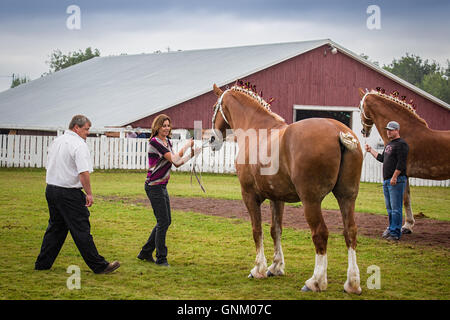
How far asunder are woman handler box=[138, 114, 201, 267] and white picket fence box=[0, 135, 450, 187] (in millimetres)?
16087

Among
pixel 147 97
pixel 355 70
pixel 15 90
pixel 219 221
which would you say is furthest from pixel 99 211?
pixel 15 90

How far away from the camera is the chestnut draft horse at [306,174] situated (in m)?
6.45

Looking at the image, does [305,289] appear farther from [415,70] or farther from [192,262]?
[415,70]

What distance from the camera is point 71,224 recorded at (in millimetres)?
7160

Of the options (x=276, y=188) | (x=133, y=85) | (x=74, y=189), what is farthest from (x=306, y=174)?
(x=133, y=85)

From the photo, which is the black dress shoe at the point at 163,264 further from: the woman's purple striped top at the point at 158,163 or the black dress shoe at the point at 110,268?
the woman's purple striped top at the point at 158,163

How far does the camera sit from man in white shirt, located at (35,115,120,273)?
23.4 feet

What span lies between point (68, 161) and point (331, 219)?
22.8 ft

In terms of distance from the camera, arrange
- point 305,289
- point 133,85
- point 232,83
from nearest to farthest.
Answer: point 305,289 < point 232,83 < point 133,85

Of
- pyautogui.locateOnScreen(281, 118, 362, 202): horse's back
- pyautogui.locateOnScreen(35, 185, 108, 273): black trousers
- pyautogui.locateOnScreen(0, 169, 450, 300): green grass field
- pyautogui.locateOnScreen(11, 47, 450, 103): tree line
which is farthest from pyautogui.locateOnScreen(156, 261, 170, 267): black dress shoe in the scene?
pyautogui.locateOnScreen(11, 47, 450, 103): tree line

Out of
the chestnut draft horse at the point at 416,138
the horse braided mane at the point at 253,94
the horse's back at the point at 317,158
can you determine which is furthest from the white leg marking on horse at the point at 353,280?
the chestnut draft horse at the point at 416,138

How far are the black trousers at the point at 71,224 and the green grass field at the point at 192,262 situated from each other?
0.19 metres

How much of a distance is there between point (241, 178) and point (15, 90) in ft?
137
